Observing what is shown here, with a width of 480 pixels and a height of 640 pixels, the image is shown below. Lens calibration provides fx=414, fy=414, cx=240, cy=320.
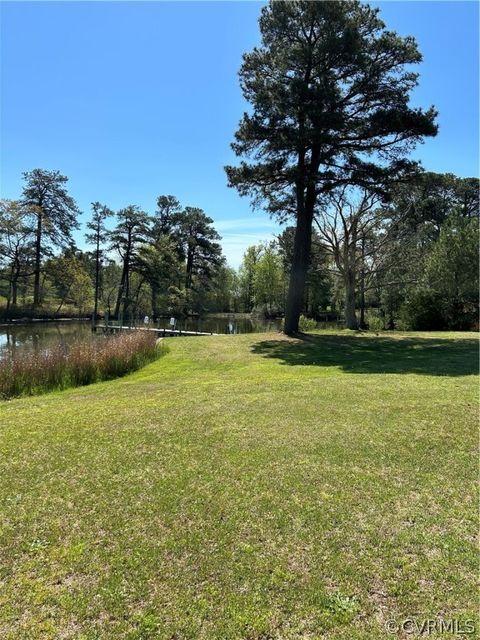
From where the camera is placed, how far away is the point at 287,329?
16.7 metres

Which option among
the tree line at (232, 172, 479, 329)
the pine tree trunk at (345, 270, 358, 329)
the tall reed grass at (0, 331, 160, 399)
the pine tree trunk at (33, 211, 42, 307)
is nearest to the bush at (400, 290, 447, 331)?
the tree line at (232, 172, 479, 329)

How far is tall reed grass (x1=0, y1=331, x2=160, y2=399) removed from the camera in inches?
321

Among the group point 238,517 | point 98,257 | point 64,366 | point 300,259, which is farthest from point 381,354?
point 98,257

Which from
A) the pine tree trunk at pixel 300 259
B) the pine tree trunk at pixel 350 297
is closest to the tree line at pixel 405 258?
the pine tree trunk at pixel 350 297

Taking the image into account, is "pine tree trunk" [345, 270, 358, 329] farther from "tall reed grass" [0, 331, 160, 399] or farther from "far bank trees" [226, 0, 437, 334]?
"tall reed grass" [0, 331, 160, 399]

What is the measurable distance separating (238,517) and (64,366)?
7227 mm

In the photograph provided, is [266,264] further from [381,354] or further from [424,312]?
[381,354]

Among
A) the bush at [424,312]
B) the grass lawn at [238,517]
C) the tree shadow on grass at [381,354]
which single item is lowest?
the grass lawn at [238,517]

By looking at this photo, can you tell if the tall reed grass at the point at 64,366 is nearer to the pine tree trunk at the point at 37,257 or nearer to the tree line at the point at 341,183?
the tree line at the point at 341,183

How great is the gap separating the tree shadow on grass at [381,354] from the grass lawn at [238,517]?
3079mm

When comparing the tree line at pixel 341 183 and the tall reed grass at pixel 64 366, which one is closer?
the tall reed grass at pixel 64 366

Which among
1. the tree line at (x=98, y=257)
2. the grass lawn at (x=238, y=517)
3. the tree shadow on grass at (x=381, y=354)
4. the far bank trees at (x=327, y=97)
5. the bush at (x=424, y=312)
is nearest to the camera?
the grass lawn at (x=238, y=517)

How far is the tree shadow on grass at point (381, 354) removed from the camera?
8.53m

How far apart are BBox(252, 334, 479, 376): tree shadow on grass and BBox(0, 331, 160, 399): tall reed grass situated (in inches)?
149
